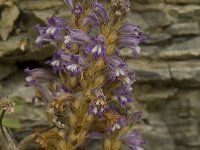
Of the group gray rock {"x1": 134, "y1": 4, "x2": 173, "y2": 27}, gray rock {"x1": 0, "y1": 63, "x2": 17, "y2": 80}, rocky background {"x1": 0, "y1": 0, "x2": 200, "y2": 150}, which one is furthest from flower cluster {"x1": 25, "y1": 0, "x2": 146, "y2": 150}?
gray rock {"x1": 134, "y1": 4, "x2": 173, "y2": 27}

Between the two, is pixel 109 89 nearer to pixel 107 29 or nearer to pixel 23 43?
pixel 107 29

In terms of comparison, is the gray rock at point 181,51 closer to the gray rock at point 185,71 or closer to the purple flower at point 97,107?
the gray rock at point 185,71

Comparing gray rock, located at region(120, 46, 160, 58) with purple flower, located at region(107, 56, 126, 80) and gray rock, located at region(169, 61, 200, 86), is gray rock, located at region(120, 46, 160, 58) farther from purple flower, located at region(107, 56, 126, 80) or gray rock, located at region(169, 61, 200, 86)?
purple flower, located at region(107, 56, 126, 80)

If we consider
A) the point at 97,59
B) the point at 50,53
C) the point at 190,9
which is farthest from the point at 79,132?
the point at 190,9

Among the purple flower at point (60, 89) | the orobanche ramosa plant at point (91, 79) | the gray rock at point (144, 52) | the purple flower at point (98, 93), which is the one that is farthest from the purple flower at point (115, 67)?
the gray rock at point (144, 52)

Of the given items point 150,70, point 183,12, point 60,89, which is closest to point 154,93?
point 150,70

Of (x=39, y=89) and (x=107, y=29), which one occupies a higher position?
(x=107, y=29)
